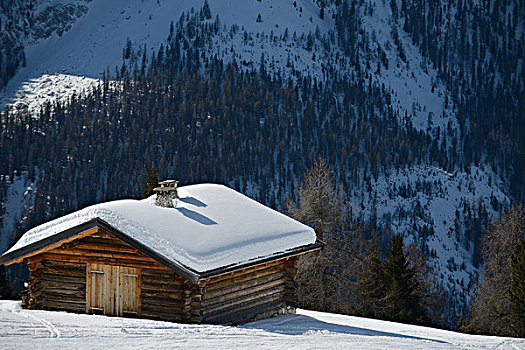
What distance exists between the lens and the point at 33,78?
545 feet

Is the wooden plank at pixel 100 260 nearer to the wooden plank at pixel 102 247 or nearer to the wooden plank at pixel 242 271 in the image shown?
the wooden plank at pixel 102 247

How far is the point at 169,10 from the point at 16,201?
81833 millimetres

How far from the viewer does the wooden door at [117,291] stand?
55.3 ft

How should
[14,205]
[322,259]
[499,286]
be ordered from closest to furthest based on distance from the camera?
[322,259] < [499,286] < [14,205]

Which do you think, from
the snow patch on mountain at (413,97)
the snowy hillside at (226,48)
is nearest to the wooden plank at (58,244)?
the snowy hillside at (226,48)

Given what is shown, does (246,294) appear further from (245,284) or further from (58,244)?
(58,244)

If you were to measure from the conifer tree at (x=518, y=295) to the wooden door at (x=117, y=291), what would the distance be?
17.1m

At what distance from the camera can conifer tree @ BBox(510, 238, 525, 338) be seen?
84.7ft

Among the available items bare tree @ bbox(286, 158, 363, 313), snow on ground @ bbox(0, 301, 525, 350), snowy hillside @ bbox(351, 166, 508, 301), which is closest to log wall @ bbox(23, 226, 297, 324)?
snow on ground @ bbox(0, 301, 525, 350)

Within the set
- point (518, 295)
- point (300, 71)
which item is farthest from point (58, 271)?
point (300, 71)

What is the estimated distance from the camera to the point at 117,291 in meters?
16.9

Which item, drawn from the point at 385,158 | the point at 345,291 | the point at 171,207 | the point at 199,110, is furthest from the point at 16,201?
the point at 171,207

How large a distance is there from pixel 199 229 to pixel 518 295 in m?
16.2

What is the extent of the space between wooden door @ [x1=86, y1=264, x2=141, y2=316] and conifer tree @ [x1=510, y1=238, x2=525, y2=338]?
17.1 metres
